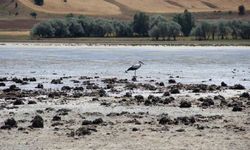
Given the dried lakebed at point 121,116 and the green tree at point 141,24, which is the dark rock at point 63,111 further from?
the green tree at point 141,24

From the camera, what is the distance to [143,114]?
31.0m

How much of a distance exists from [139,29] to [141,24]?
1610mm

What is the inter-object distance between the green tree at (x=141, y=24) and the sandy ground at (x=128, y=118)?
149 m

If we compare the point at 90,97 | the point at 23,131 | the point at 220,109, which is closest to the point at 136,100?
the point at 90,97

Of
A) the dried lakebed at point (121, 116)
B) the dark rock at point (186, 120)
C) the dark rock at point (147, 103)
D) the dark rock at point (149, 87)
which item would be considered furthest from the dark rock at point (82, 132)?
the dark rock at point (149, 87)

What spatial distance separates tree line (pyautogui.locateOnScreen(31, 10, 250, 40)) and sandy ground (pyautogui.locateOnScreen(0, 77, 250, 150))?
134833mm

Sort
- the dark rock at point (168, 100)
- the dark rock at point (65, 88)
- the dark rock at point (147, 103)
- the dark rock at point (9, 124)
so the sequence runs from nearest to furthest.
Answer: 1. the dark rock at point (9, 124)
2. the dark rock at point (147, 103)
3. the dark rock at point (168, 100)
4. the dark rock at point (65, 88)

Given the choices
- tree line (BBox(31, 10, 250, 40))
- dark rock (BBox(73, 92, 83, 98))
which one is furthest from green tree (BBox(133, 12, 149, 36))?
dark rock (BBox(73, 92, 83, 98))

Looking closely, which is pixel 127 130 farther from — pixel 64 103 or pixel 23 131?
pixel 64 103

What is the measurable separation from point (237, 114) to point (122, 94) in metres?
11.2

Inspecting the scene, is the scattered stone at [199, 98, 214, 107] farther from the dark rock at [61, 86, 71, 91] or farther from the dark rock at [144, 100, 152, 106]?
the dark rock at [61, 86, 71, 91]

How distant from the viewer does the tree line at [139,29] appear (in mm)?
178125

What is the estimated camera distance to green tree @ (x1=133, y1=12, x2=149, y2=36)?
192500 mm

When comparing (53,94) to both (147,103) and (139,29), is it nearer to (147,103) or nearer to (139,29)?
(147,103)
